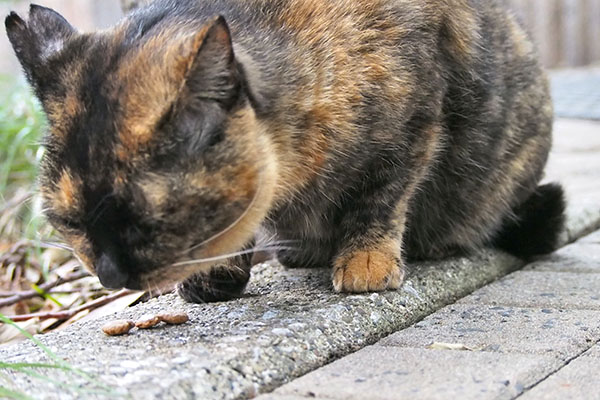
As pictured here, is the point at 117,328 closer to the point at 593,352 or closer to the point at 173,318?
the point at 173,318

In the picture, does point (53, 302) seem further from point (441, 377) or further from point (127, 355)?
point (441, 377)

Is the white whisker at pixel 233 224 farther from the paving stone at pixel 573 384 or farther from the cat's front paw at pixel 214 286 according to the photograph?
the paving stone at pixel 573 384

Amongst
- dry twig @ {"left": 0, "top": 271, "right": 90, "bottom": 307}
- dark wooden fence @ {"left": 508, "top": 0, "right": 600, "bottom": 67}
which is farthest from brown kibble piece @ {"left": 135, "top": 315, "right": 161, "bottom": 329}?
dark wooden fence @ {"left": 508, "top": 0, "right": 600, "bottom": 67}

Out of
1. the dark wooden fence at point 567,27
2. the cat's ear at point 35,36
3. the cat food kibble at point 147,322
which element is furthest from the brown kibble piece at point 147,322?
the dark wooden fence at point 567,27

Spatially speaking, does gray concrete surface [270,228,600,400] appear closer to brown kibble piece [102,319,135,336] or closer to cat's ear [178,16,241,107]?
brown kibble piece [102,319,135,336]

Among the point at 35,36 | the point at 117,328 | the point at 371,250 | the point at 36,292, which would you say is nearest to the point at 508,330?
the point at 371,250

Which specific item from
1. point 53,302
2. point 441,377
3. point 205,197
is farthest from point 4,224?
point 441,377
